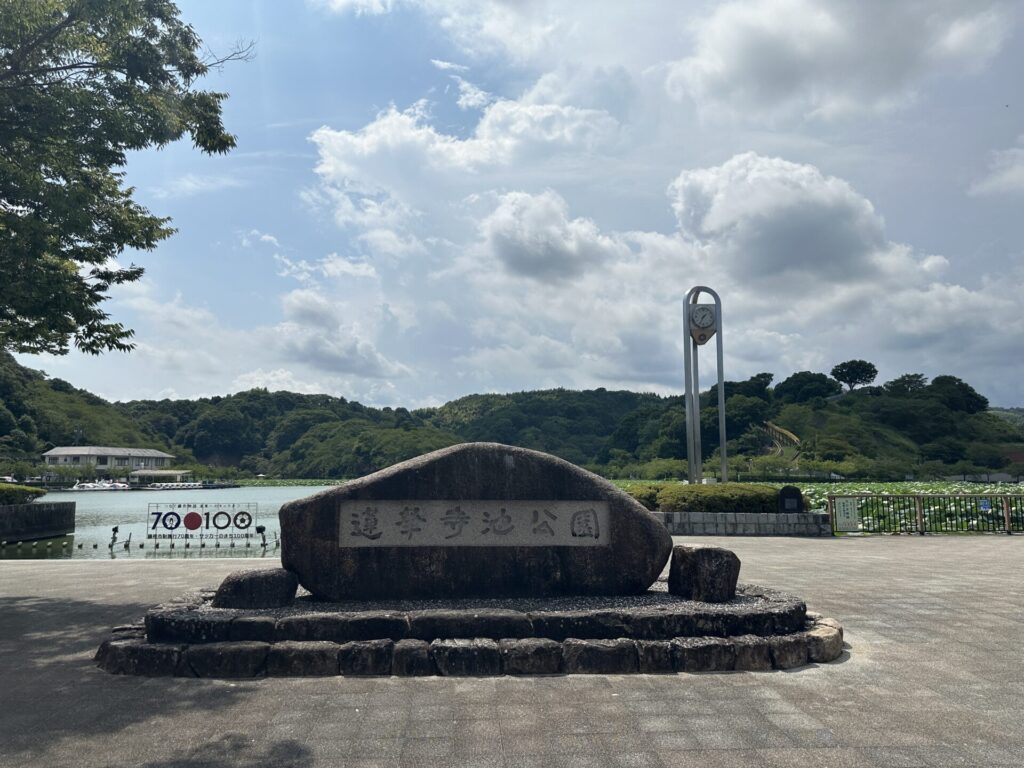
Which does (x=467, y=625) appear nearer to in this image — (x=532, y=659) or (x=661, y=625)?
(x=532, y=659)

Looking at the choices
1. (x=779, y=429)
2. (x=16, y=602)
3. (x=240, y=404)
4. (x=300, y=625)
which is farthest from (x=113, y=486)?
(x=300, y=625)

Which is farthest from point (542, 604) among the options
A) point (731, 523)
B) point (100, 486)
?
point (100, 486)

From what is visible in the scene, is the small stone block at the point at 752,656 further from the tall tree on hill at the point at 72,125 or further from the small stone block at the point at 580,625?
the tall tree on hill at the point at 72,125

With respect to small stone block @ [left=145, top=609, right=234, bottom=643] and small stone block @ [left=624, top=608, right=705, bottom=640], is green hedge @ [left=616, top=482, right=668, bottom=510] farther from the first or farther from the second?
small stone block @ [left=145, top=609, right=234, bottom=643]

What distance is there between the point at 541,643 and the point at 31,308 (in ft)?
19.8

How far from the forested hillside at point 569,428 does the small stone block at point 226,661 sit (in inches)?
1465

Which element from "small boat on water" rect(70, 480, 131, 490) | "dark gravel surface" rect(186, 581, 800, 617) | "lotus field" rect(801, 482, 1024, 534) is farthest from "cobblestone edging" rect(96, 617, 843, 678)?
"small boat on water" rect(70, 480, 131, 490)

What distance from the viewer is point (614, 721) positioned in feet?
12.7

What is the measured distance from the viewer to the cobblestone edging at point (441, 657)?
4699 millimetres

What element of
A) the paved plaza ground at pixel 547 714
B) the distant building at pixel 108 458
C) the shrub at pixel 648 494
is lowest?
the paved plaza ground at pixel 547 714

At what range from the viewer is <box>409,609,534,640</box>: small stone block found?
506cm

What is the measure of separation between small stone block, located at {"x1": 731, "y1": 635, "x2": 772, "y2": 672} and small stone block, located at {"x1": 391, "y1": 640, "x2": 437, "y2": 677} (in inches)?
84.3

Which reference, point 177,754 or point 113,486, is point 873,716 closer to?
point 177,754

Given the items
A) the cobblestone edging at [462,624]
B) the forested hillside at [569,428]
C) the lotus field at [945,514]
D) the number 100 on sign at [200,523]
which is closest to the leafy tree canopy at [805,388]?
the forested hillside at [569,428]
